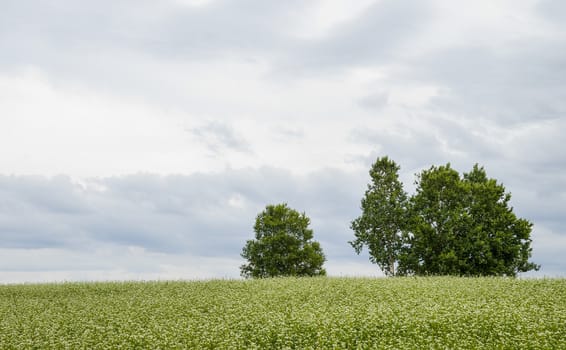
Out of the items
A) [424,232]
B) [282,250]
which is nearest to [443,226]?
[424,232]

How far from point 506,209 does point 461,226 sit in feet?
19.5

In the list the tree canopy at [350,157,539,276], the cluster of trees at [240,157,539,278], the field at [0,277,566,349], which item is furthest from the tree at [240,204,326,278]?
the field at [0,277,566,349]

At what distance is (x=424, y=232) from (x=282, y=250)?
16.0m

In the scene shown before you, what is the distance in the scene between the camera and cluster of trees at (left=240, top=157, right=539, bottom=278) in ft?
168

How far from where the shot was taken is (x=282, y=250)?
59125 millimetres

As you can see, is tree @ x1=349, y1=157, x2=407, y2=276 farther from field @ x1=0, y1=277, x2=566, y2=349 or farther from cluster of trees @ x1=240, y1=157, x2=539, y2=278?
field @ x1=0, y1=277, x2=566, y2=349

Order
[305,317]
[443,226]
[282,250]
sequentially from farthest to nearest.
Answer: [282,250]
[443,226]
[305,317]

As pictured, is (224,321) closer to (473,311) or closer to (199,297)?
(199,297)

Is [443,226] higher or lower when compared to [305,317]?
higher

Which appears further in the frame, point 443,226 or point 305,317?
point 443,226

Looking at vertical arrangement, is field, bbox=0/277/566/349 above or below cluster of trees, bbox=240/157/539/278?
below

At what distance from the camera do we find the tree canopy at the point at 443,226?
51.1m

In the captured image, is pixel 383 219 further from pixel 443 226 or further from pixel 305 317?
pixel 305 317

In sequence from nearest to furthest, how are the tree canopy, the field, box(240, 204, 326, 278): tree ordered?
the field
the tree canopy
box(240, 204, 326, 278): tree
